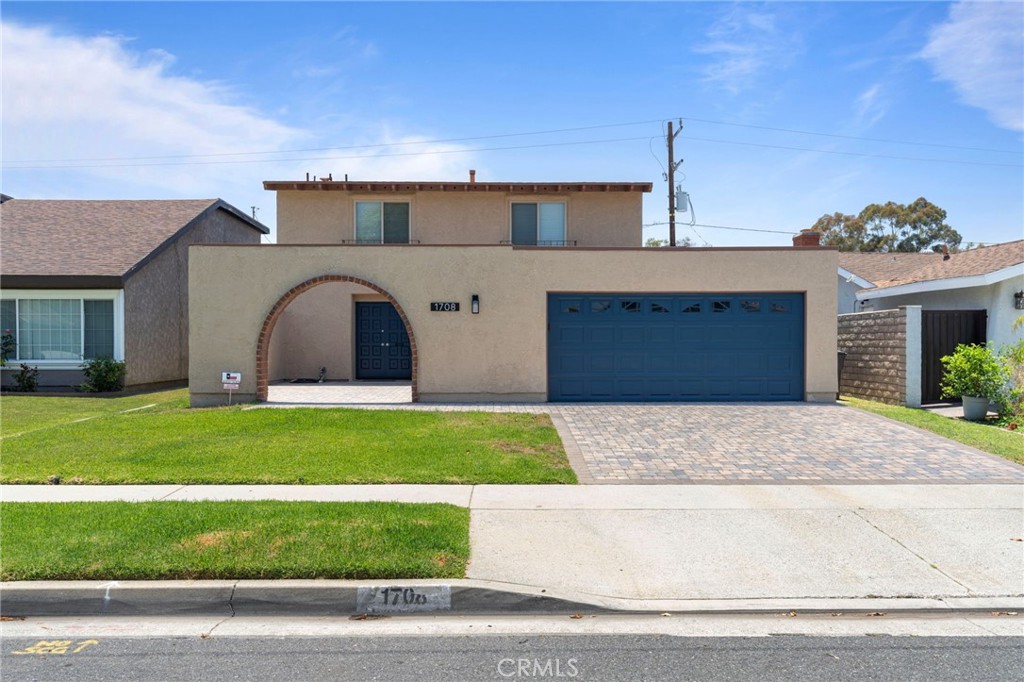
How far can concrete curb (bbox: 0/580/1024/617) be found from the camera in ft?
16.2

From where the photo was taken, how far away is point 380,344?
62.7 ft

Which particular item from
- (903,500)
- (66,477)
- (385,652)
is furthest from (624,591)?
(66,477)

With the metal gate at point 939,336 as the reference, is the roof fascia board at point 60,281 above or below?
above

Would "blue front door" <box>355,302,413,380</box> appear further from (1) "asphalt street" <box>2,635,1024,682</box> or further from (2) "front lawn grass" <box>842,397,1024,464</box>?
(1) "asphalt street" <box>2,635,1024,682</box>

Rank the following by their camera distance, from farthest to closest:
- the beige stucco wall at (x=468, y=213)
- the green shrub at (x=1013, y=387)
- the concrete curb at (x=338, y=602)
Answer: the beige stucco wall at (x=468, y=213) → the green shrub at (x=1013, y=387) → the concrete curb at (x=338, y=602)

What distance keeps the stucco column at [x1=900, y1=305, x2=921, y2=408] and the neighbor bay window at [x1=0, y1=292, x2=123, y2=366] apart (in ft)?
61.1

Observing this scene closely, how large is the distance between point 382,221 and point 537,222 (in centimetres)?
415

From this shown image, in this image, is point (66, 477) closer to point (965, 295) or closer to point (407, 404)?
point (407, 404)

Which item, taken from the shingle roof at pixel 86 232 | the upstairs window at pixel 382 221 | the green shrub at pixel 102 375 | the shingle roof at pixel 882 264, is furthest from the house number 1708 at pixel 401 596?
the shingle roof at pixel 882 264

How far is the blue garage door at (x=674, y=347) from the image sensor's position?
14.6m

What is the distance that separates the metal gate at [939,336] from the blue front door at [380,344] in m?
12.5

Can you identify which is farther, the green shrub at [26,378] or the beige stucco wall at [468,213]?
the beige stucco wall at [468,213]

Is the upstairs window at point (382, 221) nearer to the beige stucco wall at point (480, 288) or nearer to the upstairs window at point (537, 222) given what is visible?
the upstairs window at point (537, 222)

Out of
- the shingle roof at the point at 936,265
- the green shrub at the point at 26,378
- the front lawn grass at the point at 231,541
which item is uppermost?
the shingle roof at the point at 936,265
